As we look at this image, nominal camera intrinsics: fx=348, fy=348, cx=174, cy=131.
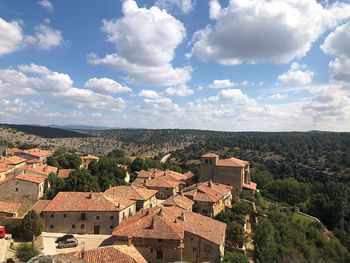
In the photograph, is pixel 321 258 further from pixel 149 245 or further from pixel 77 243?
pixel 77 243

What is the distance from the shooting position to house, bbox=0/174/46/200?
5431 cm

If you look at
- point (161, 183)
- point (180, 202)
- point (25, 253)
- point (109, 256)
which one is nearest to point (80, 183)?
point (161, 183)

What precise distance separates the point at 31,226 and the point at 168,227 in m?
16.4

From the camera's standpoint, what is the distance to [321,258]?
54500 millimetres

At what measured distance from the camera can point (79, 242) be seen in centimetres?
4116

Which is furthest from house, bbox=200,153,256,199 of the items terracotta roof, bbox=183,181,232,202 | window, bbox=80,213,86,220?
window, bbox=80,213,86,220

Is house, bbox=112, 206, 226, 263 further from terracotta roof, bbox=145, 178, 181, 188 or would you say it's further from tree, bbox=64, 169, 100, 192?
terracotta roof, bbox=145, 178, 181, 188

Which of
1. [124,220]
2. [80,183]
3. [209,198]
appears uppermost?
[80,183]

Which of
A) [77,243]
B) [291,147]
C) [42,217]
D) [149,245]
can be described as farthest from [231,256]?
[291,147]

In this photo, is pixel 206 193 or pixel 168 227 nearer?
pixel 168 227

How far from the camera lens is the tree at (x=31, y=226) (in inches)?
1592

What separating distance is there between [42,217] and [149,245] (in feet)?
58.8

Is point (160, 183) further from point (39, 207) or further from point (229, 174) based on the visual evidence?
point (39, 207)

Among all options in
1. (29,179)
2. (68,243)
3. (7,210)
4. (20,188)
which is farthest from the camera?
(29,179)
